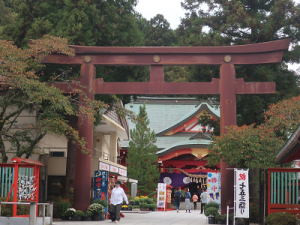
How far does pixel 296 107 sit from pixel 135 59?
21.5 ft

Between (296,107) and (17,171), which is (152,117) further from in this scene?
(17,171)

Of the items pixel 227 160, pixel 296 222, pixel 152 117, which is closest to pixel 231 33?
pixel 227 160

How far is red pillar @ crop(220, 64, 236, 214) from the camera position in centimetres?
1492

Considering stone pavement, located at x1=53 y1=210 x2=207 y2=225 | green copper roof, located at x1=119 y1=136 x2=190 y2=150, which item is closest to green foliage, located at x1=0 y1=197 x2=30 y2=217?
stone pavement, located at x1=53 y1=210 x2=207 y2=225

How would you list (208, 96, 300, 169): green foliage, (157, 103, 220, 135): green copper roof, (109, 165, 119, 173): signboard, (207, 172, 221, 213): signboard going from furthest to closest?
(157, 103, 220, 135): green copper roof < (109, 165, 119, 173): signboard < (207, 172, 221, 213): signboard < (208, 96, 300, 169): green foliage

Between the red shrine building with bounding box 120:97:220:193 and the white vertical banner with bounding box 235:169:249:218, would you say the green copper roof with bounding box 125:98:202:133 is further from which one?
the white vertical banner with bounding box 235:169:249:218

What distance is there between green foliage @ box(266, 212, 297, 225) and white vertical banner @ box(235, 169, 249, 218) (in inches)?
39.2

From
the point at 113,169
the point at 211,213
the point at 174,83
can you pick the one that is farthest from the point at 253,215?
the point at 113,169

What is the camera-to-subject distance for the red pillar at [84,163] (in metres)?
15.5

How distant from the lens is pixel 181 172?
33938mm

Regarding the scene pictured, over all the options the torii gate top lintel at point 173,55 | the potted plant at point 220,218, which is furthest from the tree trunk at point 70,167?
the potted plant at point 220,218

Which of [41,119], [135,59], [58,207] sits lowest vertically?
[58,207]

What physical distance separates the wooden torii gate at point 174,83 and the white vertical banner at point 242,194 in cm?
238

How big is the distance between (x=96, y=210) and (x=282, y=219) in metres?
7.26
